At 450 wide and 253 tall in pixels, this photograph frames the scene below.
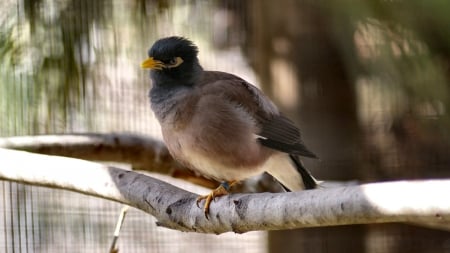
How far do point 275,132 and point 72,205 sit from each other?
1.05 metres

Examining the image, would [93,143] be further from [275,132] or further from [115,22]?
[275,132]

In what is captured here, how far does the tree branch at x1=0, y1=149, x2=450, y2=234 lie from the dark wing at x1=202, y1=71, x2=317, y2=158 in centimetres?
36

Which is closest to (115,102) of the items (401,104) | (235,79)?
(235,79)

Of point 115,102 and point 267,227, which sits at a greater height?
point 115,102

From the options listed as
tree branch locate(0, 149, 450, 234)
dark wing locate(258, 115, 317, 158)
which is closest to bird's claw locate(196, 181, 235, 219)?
tree branch locate(0, 149, 450, 234)

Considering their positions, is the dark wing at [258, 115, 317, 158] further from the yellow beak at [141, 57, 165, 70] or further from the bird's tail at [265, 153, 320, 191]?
the yellow beak at [141, 57, 165, 70]

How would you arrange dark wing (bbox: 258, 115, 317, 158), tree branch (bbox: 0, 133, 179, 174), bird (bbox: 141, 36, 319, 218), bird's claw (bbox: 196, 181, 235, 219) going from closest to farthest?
bird's claw (bbox: 196, 181, 235, 219) → bird (bbox: 141, 36, 319, 218) → dark wing (bbox: 258, 115, 317, 158) → tree branch (bbox: 0, 133, 179, 174)

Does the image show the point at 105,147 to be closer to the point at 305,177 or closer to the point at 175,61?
the point at 175,61

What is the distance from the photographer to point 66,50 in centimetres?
261

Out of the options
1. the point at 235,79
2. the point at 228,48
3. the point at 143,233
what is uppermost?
the point at 228,48

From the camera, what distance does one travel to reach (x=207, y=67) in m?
3.18

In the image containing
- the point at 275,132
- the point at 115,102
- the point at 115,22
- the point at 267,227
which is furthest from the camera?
the point at 115,102

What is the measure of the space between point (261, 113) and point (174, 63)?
0.86 feet

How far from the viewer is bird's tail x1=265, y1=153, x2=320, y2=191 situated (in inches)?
90.7
